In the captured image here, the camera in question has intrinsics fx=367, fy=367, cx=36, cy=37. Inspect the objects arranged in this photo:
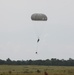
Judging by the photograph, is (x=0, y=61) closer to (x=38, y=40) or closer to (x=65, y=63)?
(x=65, y=63)

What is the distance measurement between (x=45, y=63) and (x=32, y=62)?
5.81 metres

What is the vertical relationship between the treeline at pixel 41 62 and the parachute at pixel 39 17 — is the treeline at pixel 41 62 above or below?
above

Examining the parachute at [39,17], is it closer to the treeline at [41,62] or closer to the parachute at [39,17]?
the parachute at [39,17]

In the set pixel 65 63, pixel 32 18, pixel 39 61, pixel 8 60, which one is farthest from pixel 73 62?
pixel 32 18

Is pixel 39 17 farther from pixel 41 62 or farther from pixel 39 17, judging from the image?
pixel 41 62

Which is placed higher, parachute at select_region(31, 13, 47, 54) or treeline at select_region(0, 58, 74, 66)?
treeline at select_region(0, 58, 74, 66)

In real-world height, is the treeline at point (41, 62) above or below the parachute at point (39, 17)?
above

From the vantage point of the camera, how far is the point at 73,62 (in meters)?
162

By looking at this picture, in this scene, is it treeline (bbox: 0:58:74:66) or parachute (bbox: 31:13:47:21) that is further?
treeline (bbox: 0:58:74:66)

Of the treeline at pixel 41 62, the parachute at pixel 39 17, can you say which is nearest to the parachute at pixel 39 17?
the parachute at pixel 39 17

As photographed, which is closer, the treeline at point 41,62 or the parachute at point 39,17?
the parachute at point 39,17

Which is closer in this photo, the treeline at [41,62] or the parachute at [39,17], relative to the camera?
the parachute at [39,17]

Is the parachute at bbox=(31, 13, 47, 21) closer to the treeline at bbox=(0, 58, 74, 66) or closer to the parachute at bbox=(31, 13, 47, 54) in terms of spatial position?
the parachute at bbox=(31, 13, 47, 54)

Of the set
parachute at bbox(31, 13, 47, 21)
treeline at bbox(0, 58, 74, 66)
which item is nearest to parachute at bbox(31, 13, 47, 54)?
parachute at bbox(31, 13, 47, 21)
